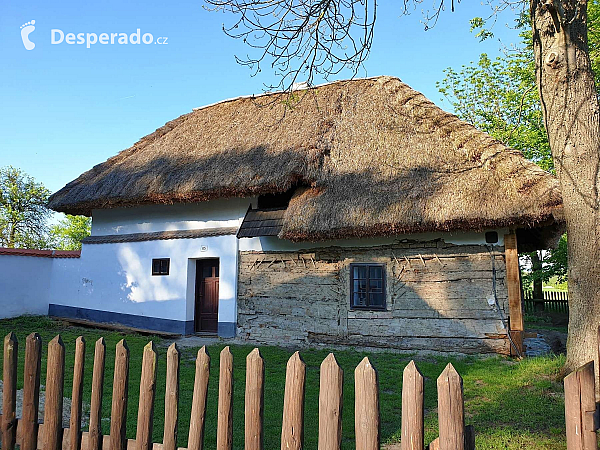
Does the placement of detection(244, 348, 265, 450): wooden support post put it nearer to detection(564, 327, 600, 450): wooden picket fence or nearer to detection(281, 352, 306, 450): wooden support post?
detection(281, 352, 306, 450): wooden support post

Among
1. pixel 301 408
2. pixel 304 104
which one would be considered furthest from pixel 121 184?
pixel 301 408

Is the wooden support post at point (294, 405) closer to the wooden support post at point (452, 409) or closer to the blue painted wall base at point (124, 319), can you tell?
the wooden support post at point (452, 409)

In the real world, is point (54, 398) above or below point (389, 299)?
below

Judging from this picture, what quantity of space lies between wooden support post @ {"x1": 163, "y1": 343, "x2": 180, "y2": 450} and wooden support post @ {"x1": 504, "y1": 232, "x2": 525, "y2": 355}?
7211 millimetres

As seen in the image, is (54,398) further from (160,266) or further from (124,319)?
(124,319)

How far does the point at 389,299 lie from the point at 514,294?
A: 7.59 ft

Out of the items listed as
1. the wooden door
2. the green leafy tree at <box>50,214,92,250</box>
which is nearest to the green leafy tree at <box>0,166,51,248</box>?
the green leafy tree at <box>50,214,92,250</box>

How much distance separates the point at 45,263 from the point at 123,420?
40.1 feet

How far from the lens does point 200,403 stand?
2.33 meters

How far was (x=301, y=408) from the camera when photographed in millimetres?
2100

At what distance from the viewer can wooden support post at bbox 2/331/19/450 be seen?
2.83 metres

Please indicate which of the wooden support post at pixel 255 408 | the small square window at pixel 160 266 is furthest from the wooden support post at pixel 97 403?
the small square window at pixel 160 266

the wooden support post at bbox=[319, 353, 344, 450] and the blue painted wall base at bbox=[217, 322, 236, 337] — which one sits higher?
the wooden support post at bbox=[319, 353, 344, 450]

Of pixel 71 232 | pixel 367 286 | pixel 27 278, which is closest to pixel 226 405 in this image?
pixel 367 286
